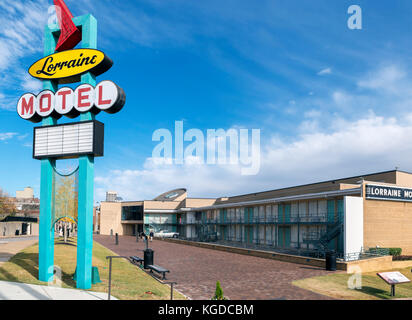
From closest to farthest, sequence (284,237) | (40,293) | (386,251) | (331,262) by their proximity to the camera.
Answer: (40,293)
(331,262)
(386,251)
(284,237)

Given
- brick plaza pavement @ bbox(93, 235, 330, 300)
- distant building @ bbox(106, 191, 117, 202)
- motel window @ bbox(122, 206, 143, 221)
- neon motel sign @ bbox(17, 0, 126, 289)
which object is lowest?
motel window @ bbox(122, 206, 143, 221)

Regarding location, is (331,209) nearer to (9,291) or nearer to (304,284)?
→ (304,284)

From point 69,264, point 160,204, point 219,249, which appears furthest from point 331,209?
point 160,204

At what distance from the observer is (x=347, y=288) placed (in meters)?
18.6

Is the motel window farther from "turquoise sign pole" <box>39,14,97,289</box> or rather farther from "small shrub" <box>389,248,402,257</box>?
"turquoise sign pole" <box>39,14,97,289</box>

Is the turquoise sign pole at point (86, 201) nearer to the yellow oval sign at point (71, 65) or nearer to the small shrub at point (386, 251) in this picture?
the yellow oval sign at point (71, 65)

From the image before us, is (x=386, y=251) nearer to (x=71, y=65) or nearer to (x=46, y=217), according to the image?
(x=46, y=217)

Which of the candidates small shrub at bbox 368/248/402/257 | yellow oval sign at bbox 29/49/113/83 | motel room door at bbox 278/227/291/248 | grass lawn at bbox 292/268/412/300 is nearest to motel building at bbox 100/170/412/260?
motel room door at bbox 278/227/291/248

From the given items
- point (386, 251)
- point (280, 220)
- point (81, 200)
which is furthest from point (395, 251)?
point (81, 200)

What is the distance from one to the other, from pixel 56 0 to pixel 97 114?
18.9ft

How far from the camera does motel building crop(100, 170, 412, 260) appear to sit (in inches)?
1146

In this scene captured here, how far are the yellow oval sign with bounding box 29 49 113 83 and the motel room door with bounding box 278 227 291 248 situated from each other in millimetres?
29283

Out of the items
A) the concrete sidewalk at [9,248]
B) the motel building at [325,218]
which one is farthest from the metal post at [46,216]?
the motel building at [325,218]

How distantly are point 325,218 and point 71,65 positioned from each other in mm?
25759
